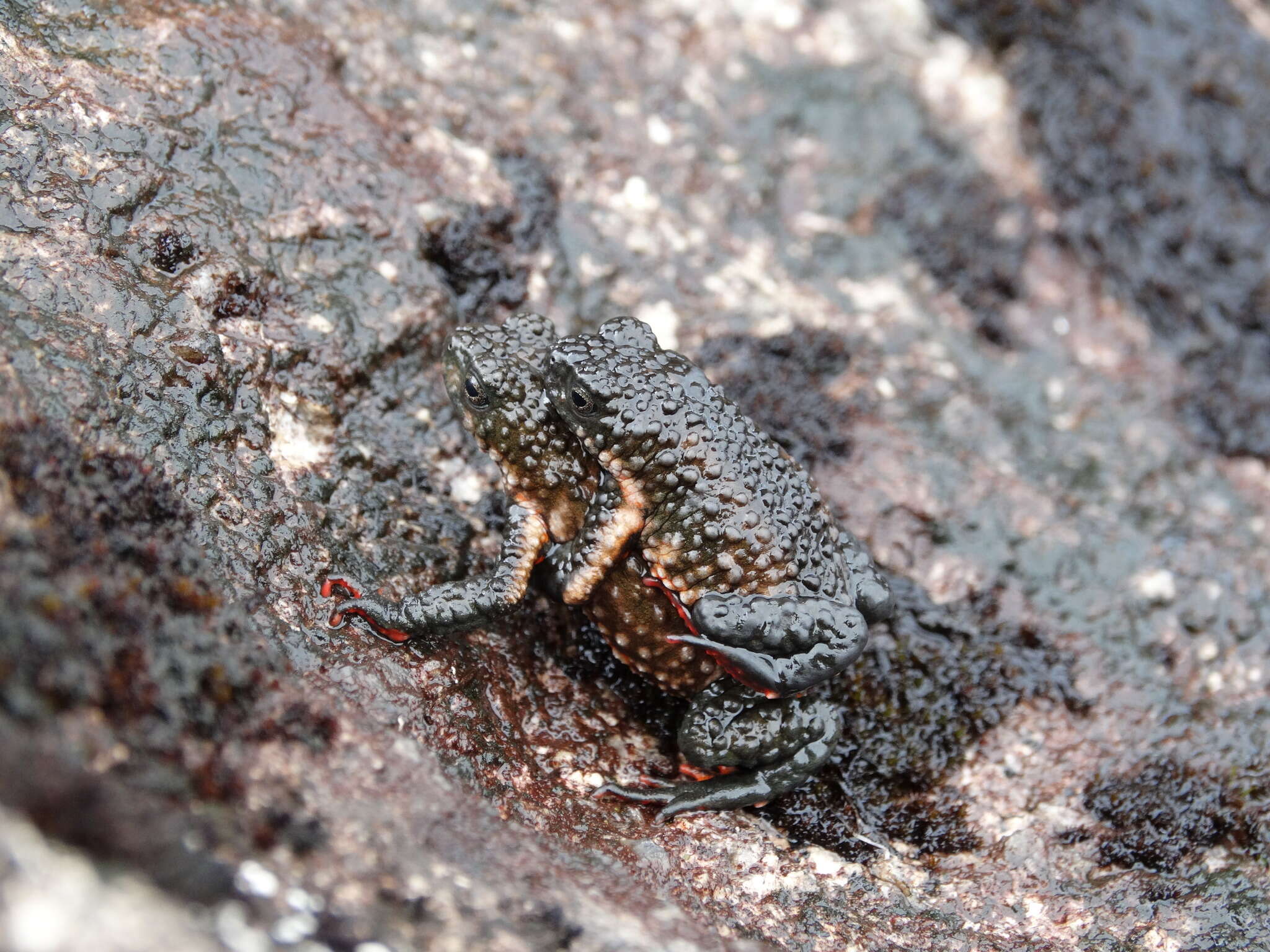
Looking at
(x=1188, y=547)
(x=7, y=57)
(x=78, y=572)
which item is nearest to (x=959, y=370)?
(x=1188, y=547)

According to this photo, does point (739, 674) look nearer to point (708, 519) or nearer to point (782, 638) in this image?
point (782, 638)

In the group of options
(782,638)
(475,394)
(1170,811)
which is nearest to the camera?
(782,638)

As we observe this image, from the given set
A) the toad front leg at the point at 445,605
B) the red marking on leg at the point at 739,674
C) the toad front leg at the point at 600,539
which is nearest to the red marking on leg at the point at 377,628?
the toad front leg at the point at 445,605

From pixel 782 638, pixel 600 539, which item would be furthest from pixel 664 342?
pixel 782 638

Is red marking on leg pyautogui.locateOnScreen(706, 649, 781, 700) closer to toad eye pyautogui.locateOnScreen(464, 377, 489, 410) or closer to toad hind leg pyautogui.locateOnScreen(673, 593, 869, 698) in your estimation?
toad hind leg pyautogui.locateOnScreen(673, 593, 869, 698)

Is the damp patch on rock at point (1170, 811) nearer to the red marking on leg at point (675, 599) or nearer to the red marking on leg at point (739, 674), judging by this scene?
the red marking on leg at point (739, 674)

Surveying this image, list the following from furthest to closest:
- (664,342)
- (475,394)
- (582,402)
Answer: (664,342) < (475,394) < (582,402)

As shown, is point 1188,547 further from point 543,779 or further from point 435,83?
point 435,83

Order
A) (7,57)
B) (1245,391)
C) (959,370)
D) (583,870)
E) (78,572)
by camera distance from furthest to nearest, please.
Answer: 1. (1245,391)
2. (959,370)
3. (7,57)
4. (583,870)
5. (78,572)
